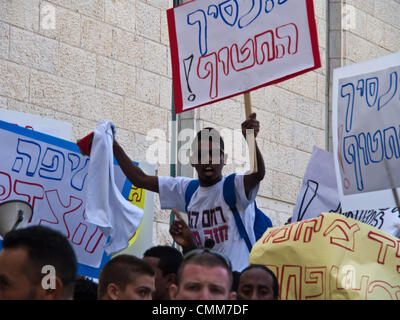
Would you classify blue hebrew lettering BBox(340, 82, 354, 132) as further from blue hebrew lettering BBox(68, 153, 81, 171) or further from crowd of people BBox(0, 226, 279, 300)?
blue hebrew lettering BBox(68, 153, 81, 171)

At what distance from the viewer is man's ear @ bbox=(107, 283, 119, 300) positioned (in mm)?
4891

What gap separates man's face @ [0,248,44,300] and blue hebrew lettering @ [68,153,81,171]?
314 centimetres

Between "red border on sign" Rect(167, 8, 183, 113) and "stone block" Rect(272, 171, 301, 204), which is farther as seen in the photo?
"stone block" Rect(272, 171, 301, 204)

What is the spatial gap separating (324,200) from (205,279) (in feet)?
10.2

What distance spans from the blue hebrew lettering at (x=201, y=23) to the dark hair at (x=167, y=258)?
1386 mm

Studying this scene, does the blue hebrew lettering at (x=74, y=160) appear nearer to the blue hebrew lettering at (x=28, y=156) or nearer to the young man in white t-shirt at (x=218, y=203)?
the blue hebrew lettering at (x=28, y=156)

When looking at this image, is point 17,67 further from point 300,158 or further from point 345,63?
point 345,63

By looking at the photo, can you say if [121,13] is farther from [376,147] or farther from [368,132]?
[376,147]

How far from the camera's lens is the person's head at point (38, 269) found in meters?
3.45

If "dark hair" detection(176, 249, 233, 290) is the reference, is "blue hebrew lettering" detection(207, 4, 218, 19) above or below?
above

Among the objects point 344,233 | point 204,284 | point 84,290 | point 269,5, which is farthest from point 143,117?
point 204,284

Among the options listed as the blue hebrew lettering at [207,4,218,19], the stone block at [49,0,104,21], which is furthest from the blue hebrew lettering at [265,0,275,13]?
the stone block at [49,0,104,21]

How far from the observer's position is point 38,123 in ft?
25.5

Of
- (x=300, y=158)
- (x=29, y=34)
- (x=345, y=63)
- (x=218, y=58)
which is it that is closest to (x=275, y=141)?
(x=300, y=158)
